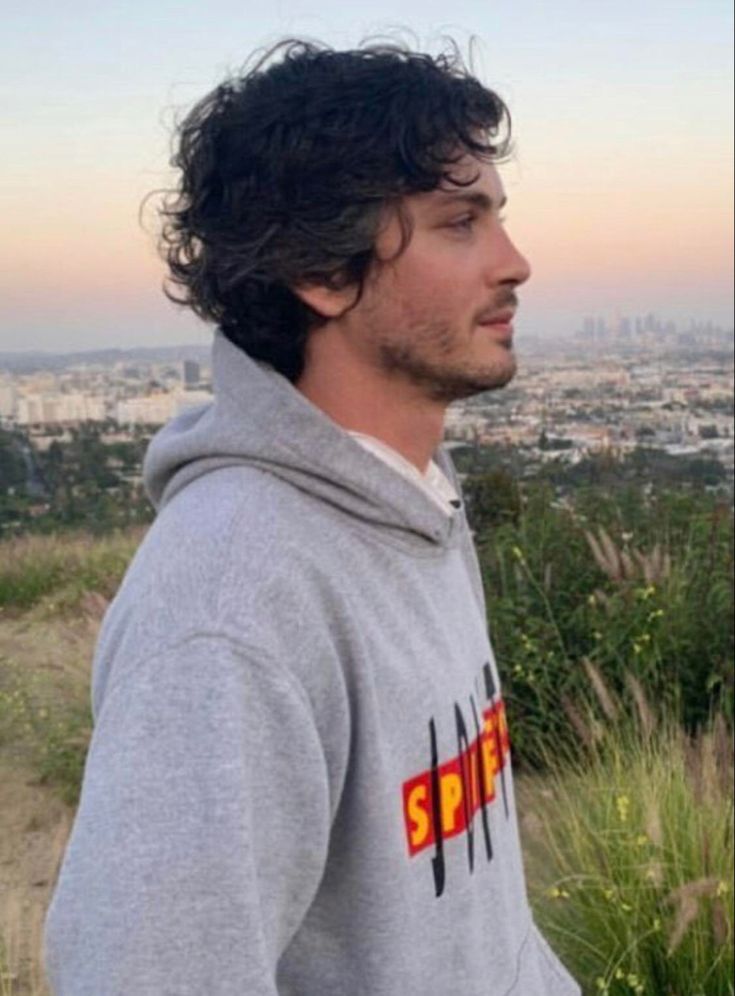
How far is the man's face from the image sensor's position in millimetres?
2059

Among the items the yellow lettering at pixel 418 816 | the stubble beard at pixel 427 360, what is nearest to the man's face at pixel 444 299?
the stubble beard at pixel 427 360

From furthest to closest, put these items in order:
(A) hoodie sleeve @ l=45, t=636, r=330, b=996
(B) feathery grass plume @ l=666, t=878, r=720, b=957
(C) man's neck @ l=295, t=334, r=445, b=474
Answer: (B) feathery grass plume @ l=666, t=878, r=720, b=957, (C) man's neck @ l=295, t=334, r=445, b=474, (A) hoodie sleeve @ l=45, t=636, r=330, b=996

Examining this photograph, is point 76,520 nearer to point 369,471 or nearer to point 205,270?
point 205,270

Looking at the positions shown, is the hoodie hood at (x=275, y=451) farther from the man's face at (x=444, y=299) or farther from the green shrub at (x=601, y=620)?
the green shrub at (x=601, y=620)

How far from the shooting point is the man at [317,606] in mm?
1461

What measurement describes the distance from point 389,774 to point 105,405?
2.92 meters

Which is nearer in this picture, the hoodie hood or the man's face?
the hoodie hood

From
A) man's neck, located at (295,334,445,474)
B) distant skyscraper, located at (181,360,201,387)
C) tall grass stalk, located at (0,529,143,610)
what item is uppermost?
man's neck, located at (295,334,445,474)

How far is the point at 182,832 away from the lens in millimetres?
1443

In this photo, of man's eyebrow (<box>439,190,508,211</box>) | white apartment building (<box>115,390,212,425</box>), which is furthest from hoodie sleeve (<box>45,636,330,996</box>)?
white apartment building (<box>115,390,212,425</box>)

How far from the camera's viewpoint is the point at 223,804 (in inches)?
57.4

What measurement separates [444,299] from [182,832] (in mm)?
916

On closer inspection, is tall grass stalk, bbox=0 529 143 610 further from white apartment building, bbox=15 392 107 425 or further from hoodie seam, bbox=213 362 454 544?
hoodie seam, bbox=213 362 454 544

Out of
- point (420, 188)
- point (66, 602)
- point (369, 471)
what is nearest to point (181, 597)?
point (369, 471)
